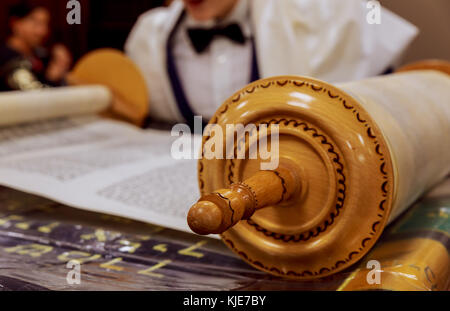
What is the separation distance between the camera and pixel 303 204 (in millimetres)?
387

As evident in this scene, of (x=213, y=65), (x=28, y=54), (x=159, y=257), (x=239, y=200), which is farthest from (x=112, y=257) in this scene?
(x=28, y=54)

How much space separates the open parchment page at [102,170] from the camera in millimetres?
575

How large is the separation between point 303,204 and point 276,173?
4cm

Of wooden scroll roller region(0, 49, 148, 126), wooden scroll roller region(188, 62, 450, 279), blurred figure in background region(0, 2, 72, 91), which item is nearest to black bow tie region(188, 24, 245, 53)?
wooden scroll roller region(0, 49, 148, 126)

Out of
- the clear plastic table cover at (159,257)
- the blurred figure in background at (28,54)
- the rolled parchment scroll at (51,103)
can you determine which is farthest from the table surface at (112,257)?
the blurred figure in background at (28,54)

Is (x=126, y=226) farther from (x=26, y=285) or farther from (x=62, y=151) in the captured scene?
(x=62, y=151)

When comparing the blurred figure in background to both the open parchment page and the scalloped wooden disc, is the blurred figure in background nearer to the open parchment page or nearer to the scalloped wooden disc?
the open parchment page

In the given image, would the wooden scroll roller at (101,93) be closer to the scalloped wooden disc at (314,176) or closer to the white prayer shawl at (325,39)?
the white prayer shawl at (325,39)

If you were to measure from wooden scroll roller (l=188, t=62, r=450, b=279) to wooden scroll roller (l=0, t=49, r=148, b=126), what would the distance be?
0.65m

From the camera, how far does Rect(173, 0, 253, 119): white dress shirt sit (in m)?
1.05

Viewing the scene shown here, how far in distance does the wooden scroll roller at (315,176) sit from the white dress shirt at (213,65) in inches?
25.6

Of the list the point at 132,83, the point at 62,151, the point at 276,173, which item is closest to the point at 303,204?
the point at 276,173

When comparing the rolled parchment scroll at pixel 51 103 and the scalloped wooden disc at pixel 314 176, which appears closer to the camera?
the scalloped wooden disc at pixel 314 176

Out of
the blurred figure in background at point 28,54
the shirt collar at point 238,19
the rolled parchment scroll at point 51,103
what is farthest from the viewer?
the blurred figure in background at point 28,54
